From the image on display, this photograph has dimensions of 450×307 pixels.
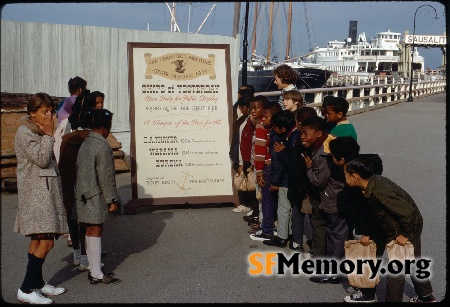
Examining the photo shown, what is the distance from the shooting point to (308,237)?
6.23 meters

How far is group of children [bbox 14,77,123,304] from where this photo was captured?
4.33 metres

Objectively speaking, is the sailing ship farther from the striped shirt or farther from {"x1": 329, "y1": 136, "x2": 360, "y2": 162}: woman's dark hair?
{"x1": 329, "y1": 136, "x2": 360, "y2": 162}: woman's dark hair

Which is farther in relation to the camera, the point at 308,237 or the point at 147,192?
the point at 147,192

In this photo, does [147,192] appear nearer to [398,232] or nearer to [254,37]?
[398,232]

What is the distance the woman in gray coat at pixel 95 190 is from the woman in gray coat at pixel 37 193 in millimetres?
303

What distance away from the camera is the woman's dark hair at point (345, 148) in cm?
440

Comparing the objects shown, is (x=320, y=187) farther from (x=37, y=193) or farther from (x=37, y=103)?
(x=37, y=103)

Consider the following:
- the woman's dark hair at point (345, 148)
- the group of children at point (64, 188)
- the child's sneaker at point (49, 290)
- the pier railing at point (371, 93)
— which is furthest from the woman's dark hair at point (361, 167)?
the pier railing at point (371, 93)

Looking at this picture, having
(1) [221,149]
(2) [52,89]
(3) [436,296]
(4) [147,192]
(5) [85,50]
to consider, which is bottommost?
(3) [436,296]

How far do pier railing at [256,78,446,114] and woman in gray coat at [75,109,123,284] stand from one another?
6885mm

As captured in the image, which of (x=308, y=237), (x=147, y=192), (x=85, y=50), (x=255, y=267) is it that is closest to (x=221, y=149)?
Result: (x=147, y=192)

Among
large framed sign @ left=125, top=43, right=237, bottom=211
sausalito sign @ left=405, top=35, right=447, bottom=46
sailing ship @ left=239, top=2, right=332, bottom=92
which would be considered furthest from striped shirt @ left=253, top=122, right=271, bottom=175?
sausalito sign @ left=405, top=35, right=447, bottom=46

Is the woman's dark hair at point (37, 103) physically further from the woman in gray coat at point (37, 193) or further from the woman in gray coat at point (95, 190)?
the woman in gray coat at point (95, 190)

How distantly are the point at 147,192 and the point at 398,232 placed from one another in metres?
3.82
